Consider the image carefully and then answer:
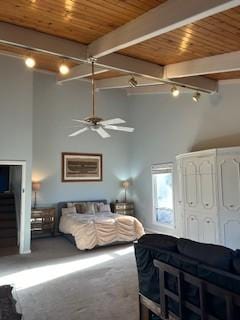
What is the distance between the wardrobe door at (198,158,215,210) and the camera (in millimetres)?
5750

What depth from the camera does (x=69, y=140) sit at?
8430 millimetres

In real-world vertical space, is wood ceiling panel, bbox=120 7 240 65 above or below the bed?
above

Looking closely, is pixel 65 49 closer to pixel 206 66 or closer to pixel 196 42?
pixel 196 42

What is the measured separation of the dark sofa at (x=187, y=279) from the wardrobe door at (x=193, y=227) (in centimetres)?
319

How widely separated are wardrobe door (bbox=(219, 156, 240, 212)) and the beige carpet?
2.23 metres

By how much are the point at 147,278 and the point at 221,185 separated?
318 centimetres

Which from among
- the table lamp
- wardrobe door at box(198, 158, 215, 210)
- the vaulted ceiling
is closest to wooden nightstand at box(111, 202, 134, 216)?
the table lamp

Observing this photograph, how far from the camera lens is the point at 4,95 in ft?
20.5

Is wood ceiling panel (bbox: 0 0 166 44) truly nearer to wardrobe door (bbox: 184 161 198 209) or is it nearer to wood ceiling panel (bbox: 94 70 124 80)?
wood ceiling panel (bbox: 94 70 124 80)

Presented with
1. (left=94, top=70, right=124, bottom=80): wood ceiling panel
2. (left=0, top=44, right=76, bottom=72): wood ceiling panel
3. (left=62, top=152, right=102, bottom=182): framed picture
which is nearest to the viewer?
(left=0, top=44, right=76, bottom=72): wood ceiling panel

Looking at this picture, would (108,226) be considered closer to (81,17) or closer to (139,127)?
(139,127)

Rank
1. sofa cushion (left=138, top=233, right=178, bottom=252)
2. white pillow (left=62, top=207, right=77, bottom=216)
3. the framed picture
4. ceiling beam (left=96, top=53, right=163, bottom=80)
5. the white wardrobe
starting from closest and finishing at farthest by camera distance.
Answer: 1. sofa cushion (left=138, top=233, right=178, bottom=252)
2. ceiling beam (left=96, top=53, right=163, bottom=80)
3. the white wardrobe
4. white pillow (left=62, top=207, right=77, bottom=216)
5. the framed picture

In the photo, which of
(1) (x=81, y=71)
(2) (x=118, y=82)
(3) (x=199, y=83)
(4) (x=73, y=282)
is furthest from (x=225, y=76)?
(4) (x=73, y=282)

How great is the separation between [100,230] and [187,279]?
416 cm
